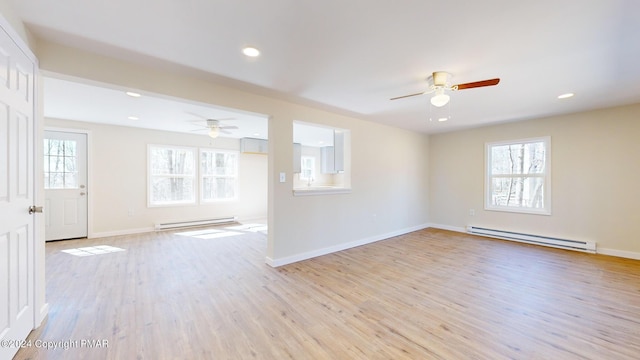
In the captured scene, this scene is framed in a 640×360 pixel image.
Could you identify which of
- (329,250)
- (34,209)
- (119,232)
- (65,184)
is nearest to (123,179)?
(65,184)

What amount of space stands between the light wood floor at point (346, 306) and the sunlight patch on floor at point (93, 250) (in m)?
0.21

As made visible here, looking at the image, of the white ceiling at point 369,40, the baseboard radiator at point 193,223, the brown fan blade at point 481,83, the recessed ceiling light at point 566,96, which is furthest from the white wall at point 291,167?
the baseboard radiator at point 193,223

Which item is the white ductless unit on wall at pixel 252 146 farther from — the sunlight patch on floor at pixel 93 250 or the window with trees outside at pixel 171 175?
the sunlight patch on floor at pixel 93 250

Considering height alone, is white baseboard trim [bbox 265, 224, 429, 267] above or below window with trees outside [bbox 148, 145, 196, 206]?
below

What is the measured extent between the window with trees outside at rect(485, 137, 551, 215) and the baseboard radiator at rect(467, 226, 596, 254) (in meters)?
0.46

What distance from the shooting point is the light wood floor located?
1798 millimetres

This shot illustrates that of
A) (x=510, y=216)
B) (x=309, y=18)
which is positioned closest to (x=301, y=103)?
(x=309, y=18)

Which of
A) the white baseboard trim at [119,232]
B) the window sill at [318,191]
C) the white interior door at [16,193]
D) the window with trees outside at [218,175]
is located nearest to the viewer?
the white interior door at [16,193]

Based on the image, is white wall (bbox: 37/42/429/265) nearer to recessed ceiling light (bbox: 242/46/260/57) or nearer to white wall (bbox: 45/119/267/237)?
recessed ceiling light (bbox: 242/46/260/57)

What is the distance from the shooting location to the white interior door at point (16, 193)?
1.52 meters

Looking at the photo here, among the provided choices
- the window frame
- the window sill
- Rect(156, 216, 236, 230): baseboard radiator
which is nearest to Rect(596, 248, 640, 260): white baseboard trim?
the window sill

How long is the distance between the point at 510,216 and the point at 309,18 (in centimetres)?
537

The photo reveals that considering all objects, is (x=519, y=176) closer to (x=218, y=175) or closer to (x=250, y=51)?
(x=250, y=51)

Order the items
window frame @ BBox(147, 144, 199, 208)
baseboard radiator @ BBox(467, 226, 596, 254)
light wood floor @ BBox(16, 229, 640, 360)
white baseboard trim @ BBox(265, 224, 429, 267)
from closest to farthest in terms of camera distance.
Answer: light wood floor @ BBox(16, 229, 640, 360), white baseboard trim @ BBox(265, 224, 429, 267), baseboard radiator @ BBox(467, 226, 596, 254), window frame @ BBox(147, 144, 199, 208)
